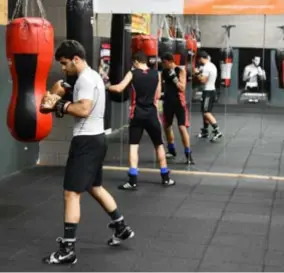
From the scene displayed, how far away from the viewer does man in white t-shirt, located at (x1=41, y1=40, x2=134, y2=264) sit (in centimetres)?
412

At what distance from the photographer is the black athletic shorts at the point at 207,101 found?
9.71 metres

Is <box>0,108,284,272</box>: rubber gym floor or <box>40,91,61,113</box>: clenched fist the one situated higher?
<box>40,91,61,113</box>: clenched fist

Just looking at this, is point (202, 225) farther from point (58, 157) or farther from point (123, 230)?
point (58, 157)

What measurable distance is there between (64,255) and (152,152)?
16.3 ft

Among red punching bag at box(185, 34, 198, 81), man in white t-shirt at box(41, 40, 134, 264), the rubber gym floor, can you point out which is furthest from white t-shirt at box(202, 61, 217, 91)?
man in white t-shirt at box(41, 40, 134, 264)

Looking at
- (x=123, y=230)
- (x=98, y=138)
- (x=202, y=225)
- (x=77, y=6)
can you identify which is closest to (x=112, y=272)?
(x=123, y=230)

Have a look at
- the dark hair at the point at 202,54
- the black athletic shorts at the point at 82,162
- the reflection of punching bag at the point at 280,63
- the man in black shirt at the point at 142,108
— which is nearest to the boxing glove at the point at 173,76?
the man in black shirt at the point at 142,108

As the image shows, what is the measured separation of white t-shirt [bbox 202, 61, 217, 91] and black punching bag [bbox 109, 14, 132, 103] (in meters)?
2.04

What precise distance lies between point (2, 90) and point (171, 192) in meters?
2.37

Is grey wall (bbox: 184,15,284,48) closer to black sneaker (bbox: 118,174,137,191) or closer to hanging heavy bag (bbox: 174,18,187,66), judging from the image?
hanging heavy bag (bbox: 174,18,187,66)

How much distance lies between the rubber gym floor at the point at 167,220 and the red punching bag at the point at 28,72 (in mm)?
921

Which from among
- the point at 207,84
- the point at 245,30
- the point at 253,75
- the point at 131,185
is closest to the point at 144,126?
the point at 131,185

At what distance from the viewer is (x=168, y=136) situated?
334 inches

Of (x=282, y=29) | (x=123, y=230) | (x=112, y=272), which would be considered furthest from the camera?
(x=282, y=29)
